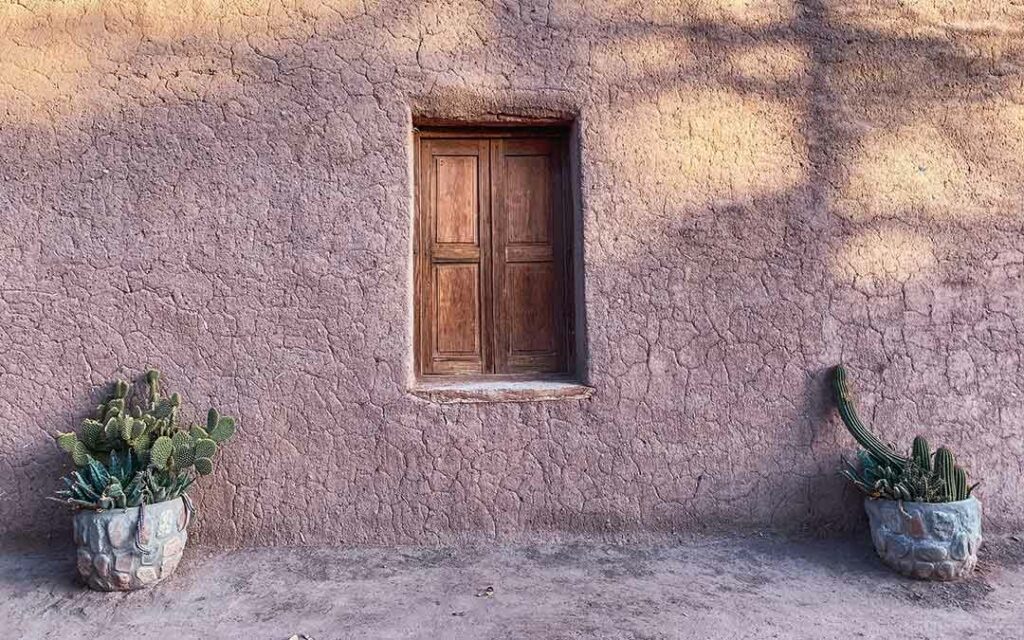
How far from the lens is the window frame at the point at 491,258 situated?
3379 millimetres

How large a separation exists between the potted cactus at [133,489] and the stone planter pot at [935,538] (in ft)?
9.81

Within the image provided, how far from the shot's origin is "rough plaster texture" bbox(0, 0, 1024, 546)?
3.05 m

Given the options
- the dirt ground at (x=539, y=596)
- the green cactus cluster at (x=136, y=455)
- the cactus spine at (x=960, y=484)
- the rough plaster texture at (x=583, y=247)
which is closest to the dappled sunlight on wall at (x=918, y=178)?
the rough plaster texture at (x=583, y=247)

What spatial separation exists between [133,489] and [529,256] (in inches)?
84.4

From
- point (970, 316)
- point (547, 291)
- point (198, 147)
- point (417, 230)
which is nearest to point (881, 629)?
point (970, 316)

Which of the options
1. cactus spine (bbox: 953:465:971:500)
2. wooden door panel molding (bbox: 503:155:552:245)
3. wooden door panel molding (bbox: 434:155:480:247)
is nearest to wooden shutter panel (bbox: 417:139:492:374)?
wooden door panel molding (bbox: 434:155:480:247)

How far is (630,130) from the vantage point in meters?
3.23

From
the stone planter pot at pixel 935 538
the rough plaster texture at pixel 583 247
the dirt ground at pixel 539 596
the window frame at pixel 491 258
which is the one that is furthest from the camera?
the window frame at pixel 491 258

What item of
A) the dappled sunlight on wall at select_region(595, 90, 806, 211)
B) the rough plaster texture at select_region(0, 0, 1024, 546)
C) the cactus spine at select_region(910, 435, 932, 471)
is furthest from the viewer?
the dappled sunlight on wall at select_region(595, 90, 806, 211)

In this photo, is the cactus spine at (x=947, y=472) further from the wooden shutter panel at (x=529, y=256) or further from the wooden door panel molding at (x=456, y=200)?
the wooden door panel molding at (x=456, y=200)

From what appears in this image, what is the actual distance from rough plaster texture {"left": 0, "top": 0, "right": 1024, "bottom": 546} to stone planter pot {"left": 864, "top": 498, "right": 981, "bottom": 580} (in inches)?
16.3

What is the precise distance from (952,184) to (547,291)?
2.18 meters

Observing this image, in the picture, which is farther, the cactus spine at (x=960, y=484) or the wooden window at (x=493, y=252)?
the wooden window at (x=493, y=252)

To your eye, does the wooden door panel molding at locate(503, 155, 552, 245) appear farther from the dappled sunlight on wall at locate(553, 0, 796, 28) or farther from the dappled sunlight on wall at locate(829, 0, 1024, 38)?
the dappled sunlight on wall at locate(829, 0, 1024, 38)
